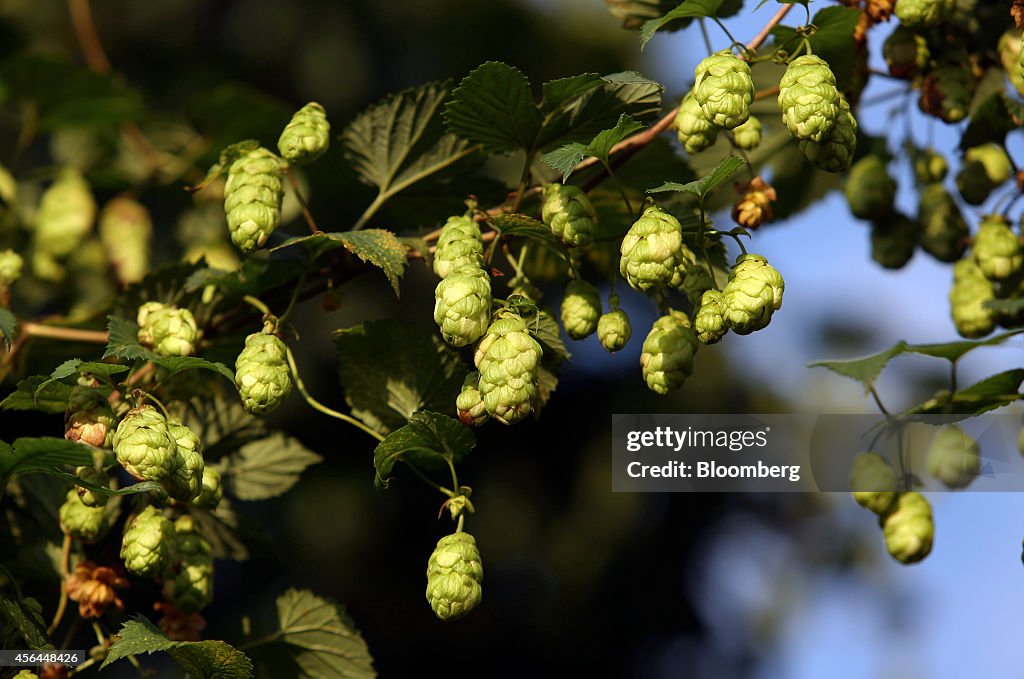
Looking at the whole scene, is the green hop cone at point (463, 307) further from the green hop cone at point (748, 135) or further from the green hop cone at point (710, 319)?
the green hop cone at point (748, 135)

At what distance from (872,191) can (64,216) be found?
1.25 m

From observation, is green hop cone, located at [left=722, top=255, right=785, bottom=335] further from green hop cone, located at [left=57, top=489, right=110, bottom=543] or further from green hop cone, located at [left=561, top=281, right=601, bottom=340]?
green hop cone, located at [left=57, top=489, right=110, bottom=543]

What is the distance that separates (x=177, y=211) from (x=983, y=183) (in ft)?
5.82

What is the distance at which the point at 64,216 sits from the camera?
6.03 feet

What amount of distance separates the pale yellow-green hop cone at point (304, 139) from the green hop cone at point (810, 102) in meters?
0.44

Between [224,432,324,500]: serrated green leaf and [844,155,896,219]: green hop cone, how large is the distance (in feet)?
2.65

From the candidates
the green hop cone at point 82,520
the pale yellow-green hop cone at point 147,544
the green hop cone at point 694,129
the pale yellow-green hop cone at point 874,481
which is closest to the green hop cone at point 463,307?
the green hop cone at point 694,129

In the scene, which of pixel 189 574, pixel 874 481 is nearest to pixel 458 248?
pixel 189 574

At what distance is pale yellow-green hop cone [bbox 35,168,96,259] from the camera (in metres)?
1.81

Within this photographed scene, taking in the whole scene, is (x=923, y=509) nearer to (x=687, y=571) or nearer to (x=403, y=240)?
(x=403, y=240)

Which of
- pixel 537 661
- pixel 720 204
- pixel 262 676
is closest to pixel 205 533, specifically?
pixel 262 676

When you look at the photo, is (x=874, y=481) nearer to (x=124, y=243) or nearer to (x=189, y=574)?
(x=189, y=574)

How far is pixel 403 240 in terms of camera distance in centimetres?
115

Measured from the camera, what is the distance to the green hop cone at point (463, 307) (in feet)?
3.05
